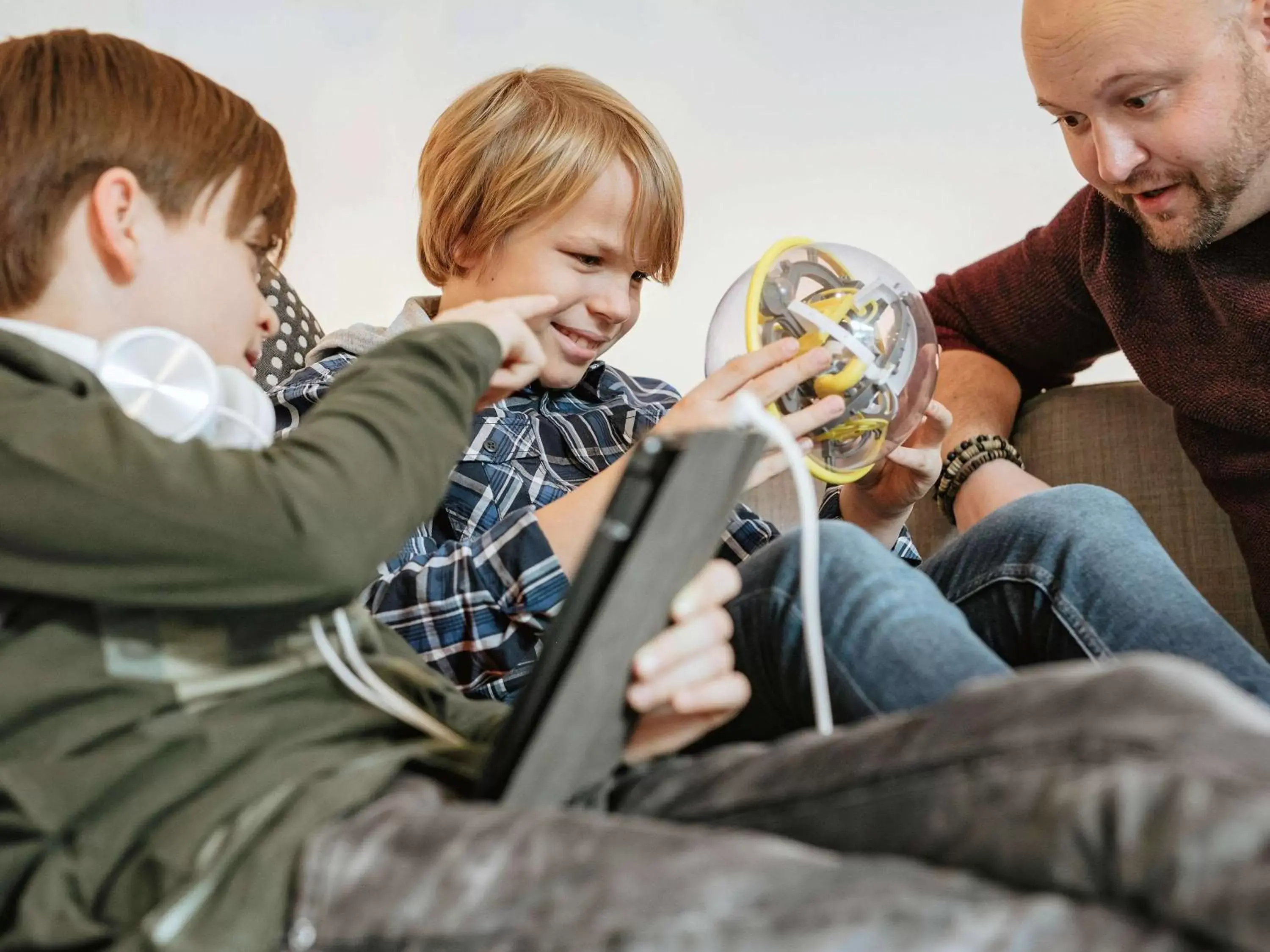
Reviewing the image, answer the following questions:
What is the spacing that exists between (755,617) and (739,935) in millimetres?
458

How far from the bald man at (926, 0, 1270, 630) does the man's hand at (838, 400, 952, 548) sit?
0.21 metres

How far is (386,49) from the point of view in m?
2.26

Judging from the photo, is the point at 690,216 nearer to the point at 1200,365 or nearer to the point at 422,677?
the point at 1200,365

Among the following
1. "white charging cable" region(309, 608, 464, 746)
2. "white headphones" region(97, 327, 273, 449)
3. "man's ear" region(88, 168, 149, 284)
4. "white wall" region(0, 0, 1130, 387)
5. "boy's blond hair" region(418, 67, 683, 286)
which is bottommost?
"white charging cable" region(309, 608, 464, 746)

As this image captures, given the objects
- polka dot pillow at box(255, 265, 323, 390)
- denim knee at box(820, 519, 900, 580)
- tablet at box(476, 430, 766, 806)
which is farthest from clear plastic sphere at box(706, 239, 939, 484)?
polka dot pillow at box(255, 265, 323, 390)

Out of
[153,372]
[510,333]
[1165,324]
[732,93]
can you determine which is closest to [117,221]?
[153,372]

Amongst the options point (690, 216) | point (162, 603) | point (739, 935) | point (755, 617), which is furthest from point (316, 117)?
point (739, 935)

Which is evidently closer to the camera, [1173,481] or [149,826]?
[149,826]

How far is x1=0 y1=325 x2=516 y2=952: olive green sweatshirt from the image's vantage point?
588 millimetres

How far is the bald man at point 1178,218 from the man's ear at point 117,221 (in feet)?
3.28

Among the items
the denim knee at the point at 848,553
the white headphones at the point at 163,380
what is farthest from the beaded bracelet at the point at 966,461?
the white headphones at the point at 163,380

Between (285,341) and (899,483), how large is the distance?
2.77 ft

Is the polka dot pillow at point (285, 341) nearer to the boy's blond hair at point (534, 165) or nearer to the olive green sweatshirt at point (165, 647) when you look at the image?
the boy's blond hair at point (534, 165)

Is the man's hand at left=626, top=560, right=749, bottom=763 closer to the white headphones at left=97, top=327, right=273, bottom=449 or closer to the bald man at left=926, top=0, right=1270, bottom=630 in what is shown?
the white headphones at left=97, top=327, right=273, bottom=449
